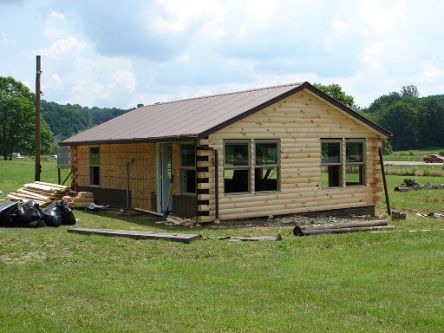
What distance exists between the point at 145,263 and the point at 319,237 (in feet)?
15.1

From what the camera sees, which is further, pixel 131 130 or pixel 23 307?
pixel 131 130

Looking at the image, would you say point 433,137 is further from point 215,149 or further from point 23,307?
point 23,307

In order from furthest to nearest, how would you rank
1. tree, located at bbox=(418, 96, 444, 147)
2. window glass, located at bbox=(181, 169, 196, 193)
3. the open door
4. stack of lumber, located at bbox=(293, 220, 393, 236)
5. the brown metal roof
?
1. tree, located at bbox=(418, 96, 444, 147)
2. the open door
3. window glass, located at bbox=(181, 169, 196, 193)
4. the brown metal roof
5. stack of lumber, located at bbox=(293, 220, 393, 236)

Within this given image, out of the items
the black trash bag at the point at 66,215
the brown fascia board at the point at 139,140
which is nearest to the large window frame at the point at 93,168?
the brown fascia board at the point at 139,140

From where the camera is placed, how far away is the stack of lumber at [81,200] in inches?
847

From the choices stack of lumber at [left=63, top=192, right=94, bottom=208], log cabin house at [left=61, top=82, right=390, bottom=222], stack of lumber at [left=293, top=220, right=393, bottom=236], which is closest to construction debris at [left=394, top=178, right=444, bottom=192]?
log cabin house at [left=61, top=82, right=390, bottom=222]

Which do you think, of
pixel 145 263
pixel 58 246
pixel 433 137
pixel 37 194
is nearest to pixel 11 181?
pixel 37 194

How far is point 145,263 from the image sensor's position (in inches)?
415

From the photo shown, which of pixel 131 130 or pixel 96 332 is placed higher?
pixel 131 130

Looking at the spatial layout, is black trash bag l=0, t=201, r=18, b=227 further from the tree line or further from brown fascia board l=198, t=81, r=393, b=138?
the tree line

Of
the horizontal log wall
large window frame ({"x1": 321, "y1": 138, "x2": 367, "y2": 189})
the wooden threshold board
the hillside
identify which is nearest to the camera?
the wooden threshold board

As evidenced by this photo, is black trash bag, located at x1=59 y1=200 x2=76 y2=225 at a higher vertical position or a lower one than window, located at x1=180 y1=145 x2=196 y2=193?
lower

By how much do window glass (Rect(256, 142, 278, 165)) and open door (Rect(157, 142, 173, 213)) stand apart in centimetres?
281

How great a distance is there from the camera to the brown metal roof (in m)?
17.0
